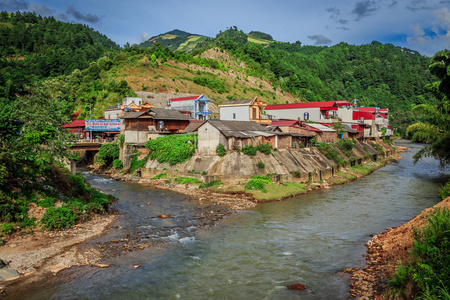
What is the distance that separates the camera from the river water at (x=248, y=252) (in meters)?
14.9

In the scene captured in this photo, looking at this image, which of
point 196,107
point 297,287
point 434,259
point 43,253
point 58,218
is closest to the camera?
point 434,259

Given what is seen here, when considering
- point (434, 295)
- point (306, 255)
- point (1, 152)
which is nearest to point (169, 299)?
point (306, 255)

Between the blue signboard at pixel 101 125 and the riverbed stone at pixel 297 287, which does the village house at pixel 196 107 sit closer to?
the blue signboard at pixel 101 125

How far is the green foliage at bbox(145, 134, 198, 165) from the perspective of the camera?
140ft

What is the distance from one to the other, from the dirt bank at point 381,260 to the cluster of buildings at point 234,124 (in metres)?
23.2

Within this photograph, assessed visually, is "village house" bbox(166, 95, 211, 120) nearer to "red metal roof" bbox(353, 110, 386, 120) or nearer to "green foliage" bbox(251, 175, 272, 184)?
"green foliage" bbox(251, 175, 272, 184)

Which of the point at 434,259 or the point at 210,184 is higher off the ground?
the point at 434,259

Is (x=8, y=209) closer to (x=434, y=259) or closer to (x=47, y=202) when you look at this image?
(x=47, y=202)

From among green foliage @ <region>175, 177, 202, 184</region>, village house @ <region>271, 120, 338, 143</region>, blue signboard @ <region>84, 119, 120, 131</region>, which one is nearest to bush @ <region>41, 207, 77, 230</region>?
green foliage @ <region>175, 177, 202, 184</region>

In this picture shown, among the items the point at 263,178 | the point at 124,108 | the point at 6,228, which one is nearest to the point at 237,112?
the point at 124,108

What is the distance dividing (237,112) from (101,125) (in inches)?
995

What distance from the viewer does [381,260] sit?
1745 cm

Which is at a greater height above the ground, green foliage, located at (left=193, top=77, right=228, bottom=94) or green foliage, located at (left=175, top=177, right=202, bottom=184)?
green foliage, located at (left=193, top=77, right=228, bottom=94)

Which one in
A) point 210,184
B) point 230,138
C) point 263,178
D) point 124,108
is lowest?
point 210,184
